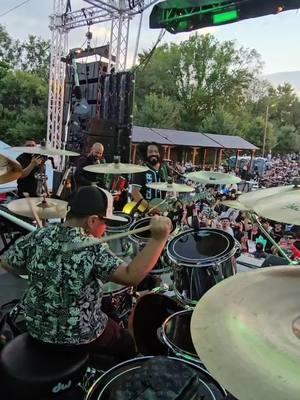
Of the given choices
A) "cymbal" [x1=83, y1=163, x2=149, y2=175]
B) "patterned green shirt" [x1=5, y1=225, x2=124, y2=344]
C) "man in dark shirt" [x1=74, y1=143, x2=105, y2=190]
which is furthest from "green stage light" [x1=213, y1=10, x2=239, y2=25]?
"patterned green shirt" [x1=5, y1=225, x2=124, y2=344]

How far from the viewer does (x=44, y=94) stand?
30156 mm

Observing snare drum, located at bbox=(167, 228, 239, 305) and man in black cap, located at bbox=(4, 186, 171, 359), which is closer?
man in black cap, located at bbox=(4, 186, 171, 359)

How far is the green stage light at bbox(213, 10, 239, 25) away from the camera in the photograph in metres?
4.25

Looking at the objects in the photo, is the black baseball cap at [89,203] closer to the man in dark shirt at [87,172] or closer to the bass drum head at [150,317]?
the bass drum head at [150,317]

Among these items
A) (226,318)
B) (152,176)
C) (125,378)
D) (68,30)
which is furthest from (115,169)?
(68,30)

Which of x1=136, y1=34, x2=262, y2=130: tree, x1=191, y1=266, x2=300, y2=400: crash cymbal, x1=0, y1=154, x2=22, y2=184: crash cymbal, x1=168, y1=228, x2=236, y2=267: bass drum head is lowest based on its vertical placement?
x1=168, y1=228, x2=236, y2=267: bass drum head

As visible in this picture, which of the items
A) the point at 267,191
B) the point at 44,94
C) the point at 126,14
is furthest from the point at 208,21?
the point at 44,94

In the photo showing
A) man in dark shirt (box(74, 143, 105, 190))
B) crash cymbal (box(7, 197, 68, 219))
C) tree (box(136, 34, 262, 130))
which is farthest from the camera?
tree (box(136, 34, 262, 130))

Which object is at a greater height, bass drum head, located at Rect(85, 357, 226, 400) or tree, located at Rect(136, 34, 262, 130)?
tree, located at Rect(136, 34, 262, 130)

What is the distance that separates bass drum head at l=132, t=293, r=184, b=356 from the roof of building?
1616cm

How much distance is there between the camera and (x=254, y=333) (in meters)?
1.21

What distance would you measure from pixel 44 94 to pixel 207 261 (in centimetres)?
3034

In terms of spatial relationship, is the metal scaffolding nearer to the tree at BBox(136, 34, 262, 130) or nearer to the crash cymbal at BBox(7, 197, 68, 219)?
the crash cymbal at BBox(7, 197, 68, 219)

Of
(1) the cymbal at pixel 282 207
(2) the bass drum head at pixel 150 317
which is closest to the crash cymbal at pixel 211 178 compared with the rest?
(2) the bass drum head at pixel 150 317
